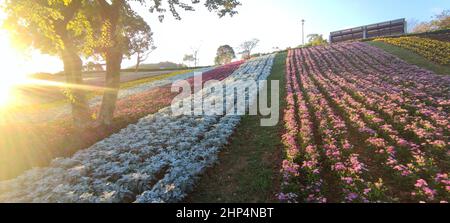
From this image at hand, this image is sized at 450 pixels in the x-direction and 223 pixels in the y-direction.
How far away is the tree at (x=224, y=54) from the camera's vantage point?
133250 mm

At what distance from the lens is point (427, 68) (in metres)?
29.2

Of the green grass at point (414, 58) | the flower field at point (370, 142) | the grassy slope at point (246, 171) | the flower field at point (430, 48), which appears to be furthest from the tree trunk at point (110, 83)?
the flower field at point (430, 48)

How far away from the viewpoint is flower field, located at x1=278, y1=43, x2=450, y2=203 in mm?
9172

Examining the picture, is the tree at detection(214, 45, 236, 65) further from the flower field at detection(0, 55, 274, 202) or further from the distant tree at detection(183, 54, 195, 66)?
the flower field at detection(0, 55, 274, 202)

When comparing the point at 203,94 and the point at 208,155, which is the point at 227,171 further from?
the point at 203,94

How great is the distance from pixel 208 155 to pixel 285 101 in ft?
36.6

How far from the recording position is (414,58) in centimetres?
3475

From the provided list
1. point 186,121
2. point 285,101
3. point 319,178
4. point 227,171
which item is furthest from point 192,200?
point 285,101

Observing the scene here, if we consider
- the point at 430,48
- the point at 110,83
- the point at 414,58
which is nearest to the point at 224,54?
the point at 430,48

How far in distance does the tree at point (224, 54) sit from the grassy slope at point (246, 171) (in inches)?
4640

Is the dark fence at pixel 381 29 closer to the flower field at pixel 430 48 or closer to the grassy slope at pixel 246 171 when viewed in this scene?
the flower field at pixel 430 48

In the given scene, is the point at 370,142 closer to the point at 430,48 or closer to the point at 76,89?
the point at 76,89

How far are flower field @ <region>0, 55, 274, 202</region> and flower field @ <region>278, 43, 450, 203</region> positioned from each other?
128 inches

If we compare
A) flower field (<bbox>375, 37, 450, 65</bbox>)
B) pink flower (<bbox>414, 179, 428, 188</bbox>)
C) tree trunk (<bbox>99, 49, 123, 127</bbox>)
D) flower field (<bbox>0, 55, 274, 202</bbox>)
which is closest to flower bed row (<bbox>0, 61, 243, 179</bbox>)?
tree trunk (<bbox>99, 49, 123, 127</bbox>)
